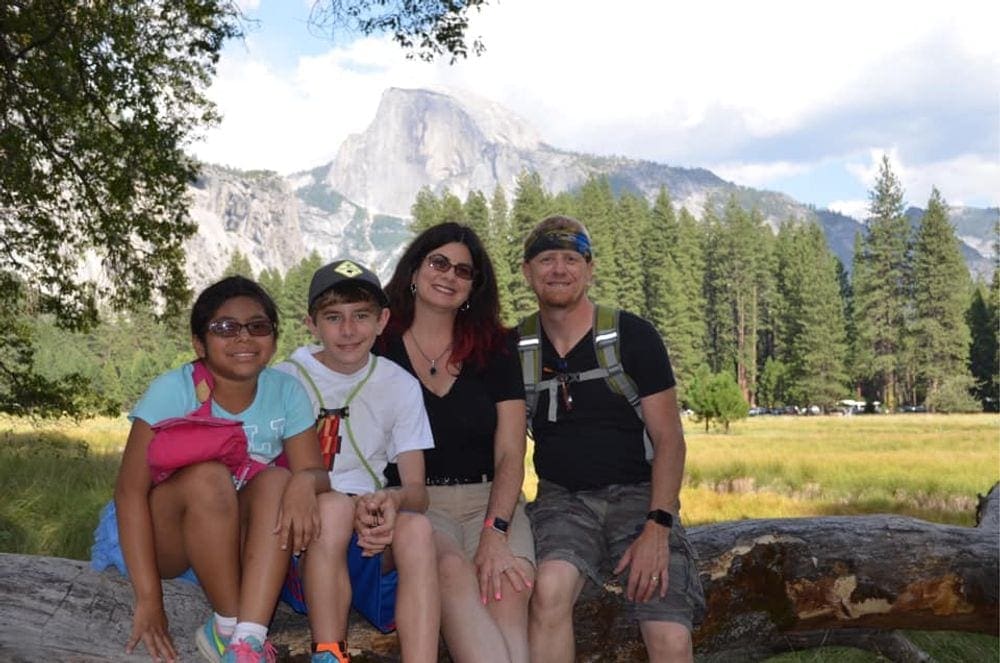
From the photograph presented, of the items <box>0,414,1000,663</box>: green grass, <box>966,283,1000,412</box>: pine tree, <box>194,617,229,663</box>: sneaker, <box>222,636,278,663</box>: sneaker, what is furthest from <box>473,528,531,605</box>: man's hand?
<box>966,283,1000,412</box>: pine tree

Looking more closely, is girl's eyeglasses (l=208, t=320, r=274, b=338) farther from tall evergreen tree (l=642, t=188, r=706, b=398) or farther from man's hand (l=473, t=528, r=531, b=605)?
tall evergreen tree (l=642, t=188, r=706, b=398)

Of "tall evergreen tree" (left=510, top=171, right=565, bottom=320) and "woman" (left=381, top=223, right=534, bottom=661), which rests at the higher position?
"tall evergreen tree" (left=510, top=171, right=565, bottom=320)

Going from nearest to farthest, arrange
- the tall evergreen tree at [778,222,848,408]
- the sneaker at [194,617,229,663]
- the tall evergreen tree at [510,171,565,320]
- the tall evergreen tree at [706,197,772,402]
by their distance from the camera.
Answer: the sneaker at [194,617,229,663] < the tall evergreen tree at [510,171,565,320] < the tall evergreen tree at [778,222,848,408] < the tall evergreen tree at [706,197,772,402]

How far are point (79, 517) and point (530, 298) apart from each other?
48136 millimetres

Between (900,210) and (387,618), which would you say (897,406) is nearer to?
(900,210)

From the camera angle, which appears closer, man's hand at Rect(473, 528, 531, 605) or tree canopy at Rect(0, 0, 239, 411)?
man's hand at Rect(473, 528, 531, 605)

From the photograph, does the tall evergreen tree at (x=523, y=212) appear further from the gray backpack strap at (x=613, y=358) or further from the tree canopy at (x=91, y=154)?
the gray backpack strap at (x=613, y=358)

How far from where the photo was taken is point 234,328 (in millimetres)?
3213

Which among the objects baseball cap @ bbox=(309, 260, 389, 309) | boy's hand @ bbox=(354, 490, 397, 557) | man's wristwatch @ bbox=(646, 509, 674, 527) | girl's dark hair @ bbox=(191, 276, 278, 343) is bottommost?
man's wristwatch @ bbox=(646, 509, 674, 527)

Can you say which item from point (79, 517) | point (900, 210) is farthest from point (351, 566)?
point (900, 210)

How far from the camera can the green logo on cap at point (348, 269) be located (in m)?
3.52

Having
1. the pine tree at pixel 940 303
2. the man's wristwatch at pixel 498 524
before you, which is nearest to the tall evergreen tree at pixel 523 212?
the pine tree at pixel 940 303

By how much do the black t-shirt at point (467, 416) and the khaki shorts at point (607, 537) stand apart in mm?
341

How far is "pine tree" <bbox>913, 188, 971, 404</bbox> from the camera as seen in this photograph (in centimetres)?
6144
